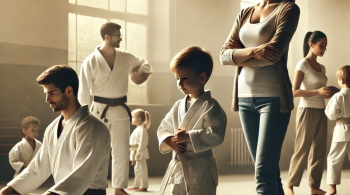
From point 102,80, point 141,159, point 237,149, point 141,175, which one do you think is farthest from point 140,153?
point 237,149

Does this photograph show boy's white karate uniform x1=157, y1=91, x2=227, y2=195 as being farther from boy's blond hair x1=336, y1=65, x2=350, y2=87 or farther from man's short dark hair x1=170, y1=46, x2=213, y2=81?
boy's blond hair x1=336, y1=65, x2=350, y2=87

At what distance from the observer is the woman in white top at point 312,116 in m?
4.14

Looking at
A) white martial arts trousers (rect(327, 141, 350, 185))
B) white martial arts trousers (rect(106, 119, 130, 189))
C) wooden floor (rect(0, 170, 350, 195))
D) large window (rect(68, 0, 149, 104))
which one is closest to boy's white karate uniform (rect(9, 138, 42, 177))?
wooden floor (rect(0, 170, 350, 195))

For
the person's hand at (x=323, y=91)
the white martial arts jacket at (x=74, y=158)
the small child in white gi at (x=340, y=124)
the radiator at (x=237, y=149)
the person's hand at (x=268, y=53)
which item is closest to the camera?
the white martial arts jacket at (x=74, y=158)

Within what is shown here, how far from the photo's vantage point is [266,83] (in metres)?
2.38

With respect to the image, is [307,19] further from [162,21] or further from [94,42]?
[94,42]

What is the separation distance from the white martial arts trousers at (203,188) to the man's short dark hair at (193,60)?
1.68ft

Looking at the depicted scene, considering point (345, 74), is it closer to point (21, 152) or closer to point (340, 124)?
point (340, 124)

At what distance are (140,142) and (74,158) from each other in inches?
113

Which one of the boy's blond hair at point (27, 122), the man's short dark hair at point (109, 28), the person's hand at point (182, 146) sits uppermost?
the man's short dark hair at point (109, 28)

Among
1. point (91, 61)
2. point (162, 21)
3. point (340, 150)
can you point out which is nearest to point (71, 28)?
point (162, 21)

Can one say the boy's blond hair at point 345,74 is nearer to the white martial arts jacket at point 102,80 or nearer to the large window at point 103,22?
the white martial arts jacket at point 102,80

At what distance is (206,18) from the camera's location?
6902 mm

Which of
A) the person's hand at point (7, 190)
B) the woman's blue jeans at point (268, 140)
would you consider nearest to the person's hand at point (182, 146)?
the woman's blue jeans at point (268, 140)
